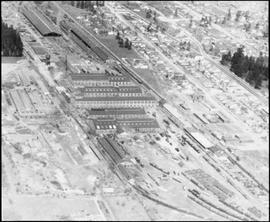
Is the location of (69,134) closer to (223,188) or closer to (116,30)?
(223,188)

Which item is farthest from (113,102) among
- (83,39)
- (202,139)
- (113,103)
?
(83,39)

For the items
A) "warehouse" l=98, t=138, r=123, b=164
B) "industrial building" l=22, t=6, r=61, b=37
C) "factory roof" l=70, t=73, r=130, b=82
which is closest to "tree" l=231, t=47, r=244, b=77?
"factory roof" l=70, t=73, r=130, b=82

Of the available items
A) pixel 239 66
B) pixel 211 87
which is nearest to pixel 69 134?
pixel 211 87

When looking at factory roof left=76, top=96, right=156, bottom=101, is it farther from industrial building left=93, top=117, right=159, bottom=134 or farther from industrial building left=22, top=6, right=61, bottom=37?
industrial building left=22, top=6, right=61, bottom=37

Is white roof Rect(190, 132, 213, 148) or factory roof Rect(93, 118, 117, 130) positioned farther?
factory roof Rect(93, 118, 117, 130)

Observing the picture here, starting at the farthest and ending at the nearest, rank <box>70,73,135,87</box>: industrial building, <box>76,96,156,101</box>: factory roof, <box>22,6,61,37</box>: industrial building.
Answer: <box>22,6,61,37</box>: industrial building → <box>70,73,135,87</box>: industrial building → <box>76,96,156,101</box>: factory roof

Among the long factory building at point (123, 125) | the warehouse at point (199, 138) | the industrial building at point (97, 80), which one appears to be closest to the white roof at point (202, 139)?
the warehouse at point (199, 138)

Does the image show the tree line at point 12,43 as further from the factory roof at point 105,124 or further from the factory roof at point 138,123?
the factory roof at point 138,123
